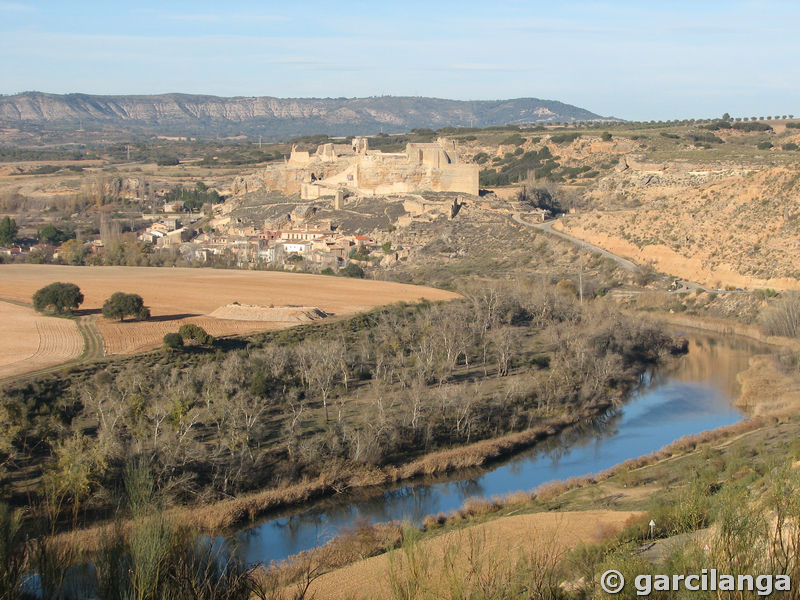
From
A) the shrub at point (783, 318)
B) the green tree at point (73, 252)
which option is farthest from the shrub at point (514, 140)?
the shrub at point (783, 318)

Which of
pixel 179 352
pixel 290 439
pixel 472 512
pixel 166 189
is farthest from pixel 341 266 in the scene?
pixel 166 189

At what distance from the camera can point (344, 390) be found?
26453 millimetres

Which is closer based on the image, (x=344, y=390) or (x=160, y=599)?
(x=160, y=599)

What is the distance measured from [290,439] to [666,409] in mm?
12399

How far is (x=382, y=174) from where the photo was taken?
60000mm

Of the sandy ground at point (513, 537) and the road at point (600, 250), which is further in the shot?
the road at point (600, 250)

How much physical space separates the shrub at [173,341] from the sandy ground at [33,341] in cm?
257

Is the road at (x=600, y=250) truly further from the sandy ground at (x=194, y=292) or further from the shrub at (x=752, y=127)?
the shrub at (x=752, y=127)

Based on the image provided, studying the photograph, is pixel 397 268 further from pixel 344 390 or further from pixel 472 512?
pixel 472 512

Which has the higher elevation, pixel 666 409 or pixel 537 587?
pixel 537 587

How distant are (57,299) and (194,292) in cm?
763

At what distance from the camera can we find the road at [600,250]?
44566mm

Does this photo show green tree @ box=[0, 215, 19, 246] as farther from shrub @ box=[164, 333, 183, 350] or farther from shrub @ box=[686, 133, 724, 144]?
shrub @ box=[686, 133, 724, 144]

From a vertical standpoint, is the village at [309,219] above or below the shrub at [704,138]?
below
